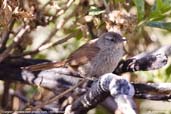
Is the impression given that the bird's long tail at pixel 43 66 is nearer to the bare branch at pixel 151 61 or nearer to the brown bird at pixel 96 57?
the brown bird at pixel 96 57

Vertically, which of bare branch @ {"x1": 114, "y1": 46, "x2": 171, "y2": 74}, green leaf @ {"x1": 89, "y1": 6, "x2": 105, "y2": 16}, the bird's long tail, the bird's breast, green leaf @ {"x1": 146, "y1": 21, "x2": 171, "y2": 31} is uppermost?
green leaf @ {"x1": 89, "y1": 6, "x2": 105, "y2": 16}

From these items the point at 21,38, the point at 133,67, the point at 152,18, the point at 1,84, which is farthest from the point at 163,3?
the point at 1,84

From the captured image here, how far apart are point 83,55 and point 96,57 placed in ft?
0.24

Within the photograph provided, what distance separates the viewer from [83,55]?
288 centimetres

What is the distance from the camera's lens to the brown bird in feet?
9.00

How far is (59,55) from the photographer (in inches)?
148

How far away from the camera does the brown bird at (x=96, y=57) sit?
2.74 m

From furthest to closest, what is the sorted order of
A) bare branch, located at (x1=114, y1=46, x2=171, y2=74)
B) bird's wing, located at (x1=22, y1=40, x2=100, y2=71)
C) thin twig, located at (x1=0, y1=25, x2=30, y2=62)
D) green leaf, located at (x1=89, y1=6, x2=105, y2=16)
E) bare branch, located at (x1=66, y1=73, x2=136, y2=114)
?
bird's wing, located at (x1=22, y1=40, x2=100, y2=71) < thin twig, located at (x1=0, y1=25, x2=30, y2=62) < green leaf, located at (x1=89, y1=6, x2=105, y2=16) < bare branch, located at (x1=114, y1=46, x2=171, y2=74) < bare branch, located at (x1=66, y1=73, x2=136, y2=114)

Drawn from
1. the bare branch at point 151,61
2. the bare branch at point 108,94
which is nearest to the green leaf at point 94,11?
the bare branch at point 151,61

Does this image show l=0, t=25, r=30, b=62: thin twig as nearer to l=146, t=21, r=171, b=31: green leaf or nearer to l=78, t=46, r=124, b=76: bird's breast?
l=78, t=46, r=124, b=76: bird's breast

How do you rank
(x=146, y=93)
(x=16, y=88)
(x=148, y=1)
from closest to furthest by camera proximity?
(x=146, y=93), (x=148, y=1), (x=16, y=88)

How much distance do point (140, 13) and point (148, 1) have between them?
2.81 feet

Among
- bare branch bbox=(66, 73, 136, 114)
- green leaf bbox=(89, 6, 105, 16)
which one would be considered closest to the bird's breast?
green leaf bbox=(89, 6, 105, 16)

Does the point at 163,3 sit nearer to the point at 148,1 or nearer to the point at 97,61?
the point at 97,61
